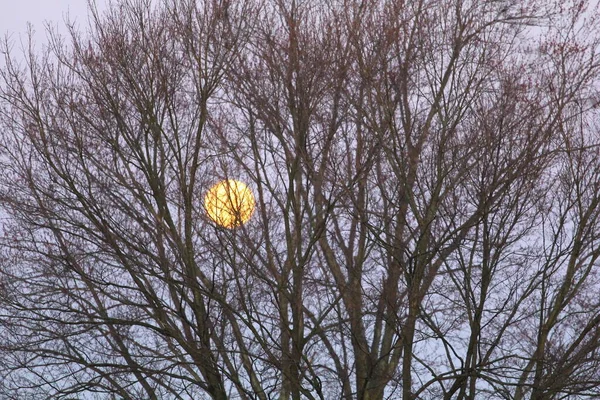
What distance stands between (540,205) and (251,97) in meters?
3.15

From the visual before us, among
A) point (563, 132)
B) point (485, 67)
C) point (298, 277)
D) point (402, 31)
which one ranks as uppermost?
point (402, 31)

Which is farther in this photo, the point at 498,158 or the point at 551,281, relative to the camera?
the point at 551,281

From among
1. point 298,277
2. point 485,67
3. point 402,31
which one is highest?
point 402,31

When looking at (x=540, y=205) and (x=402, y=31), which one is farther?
(x=402, y=31)

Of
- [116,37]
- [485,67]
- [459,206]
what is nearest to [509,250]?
[459,206]

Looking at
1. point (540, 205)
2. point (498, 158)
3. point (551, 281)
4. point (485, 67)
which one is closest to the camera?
point (498, 158)

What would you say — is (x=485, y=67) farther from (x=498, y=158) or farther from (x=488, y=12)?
(x=498, y=158)

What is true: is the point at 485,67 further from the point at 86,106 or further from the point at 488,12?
the point at 86,106

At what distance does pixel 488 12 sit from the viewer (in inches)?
391

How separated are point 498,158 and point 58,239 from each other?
4.81m

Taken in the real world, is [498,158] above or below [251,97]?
below

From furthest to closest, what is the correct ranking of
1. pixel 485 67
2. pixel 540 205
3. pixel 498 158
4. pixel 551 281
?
pixel 551 281 < pixel 485 67 < pixel 540 205 < pixel 498 158

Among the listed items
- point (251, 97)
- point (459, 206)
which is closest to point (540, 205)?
point (459, 206)

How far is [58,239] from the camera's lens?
9.93 meters
